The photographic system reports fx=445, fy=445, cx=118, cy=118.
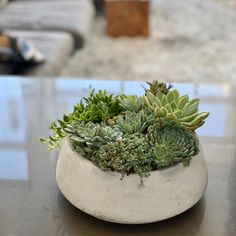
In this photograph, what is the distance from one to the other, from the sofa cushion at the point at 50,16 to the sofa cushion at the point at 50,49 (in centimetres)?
11

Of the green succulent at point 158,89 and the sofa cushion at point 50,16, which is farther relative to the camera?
the sofa cushion at point 50,16

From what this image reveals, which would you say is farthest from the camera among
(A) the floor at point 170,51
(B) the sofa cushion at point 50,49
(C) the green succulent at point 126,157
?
(A) the floor at point 170,51

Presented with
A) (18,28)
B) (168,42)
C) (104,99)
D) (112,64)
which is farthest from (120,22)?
(104,99)

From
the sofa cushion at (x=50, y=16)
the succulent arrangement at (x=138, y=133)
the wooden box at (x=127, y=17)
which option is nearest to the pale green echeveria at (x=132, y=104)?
the succulent arrangement at (x=138, y=133)

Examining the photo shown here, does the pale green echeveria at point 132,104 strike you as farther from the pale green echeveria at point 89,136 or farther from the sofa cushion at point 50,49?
the sofa cushion at point 50,49

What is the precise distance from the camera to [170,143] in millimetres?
727

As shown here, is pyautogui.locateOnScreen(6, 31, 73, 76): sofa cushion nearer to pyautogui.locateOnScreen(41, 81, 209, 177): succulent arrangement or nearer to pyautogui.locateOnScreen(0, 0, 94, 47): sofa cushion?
pyautogui.locateOnScreen(0, 0, 94, 47): sofa cushion

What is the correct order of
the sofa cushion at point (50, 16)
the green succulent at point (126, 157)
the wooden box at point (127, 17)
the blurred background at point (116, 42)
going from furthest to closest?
the wooden box at point (127, 17) → the sofa cushion at point (50, 16) → the blurred background at point (116, 42) → the green succulent at point (126, 157)

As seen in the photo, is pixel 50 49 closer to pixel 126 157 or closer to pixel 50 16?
pixel 50 16

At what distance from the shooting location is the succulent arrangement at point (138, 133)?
0.72 meters

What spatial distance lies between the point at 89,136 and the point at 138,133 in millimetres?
83

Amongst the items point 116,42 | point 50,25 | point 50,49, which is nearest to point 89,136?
Result: point 50,49

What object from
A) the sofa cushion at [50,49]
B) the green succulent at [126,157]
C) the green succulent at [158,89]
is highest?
the green succulent at [158,89]

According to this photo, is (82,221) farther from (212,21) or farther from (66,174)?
(212,21)
